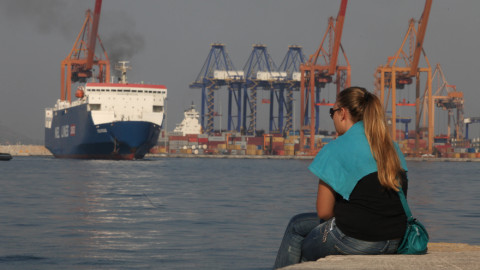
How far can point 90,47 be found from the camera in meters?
81.9

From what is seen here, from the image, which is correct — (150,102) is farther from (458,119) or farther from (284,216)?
(458,119)

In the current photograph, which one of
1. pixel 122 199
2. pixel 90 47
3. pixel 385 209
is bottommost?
pixel 122 199

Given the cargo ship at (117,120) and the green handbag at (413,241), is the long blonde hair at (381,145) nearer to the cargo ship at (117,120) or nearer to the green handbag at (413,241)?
the green handbag at (413,241)

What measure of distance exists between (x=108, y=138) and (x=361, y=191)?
59.0 metres

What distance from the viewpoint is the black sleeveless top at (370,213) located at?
174 inches

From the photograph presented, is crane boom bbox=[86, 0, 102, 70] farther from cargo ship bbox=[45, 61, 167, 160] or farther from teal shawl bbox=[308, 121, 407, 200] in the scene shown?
teal shawl bbox=[308, 121, 407, 200]

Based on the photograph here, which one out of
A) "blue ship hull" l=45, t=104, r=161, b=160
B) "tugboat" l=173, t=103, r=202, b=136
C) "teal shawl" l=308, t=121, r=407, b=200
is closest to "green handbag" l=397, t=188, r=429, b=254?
"teal shawl" l=308, t=121, r=407, b=200

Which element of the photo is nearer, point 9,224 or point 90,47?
point 9,224

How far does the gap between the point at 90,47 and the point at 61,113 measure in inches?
319

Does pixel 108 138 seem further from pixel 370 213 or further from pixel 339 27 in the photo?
pixel 370 213

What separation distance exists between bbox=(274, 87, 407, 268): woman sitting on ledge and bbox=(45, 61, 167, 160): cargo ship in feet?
Answer: 190

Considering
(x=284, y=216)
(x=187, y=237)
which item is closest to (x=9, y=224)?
(x=187, y=237)

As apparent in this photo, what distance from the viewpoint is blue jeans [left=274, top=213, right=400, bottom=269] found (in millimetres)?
4430

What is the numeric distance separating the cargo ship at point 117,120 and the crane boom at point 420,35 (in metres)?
31.0
